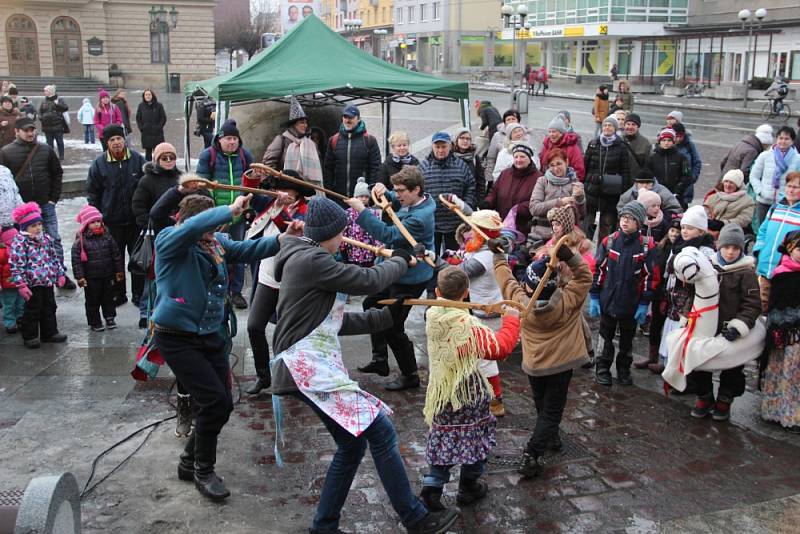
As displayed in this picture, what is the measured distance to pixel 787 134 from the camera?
10219 mm

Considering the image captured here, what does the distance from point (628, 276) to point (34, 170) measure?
658 cm

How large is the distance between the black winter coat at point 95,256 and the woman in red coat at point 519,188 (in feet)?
13.2

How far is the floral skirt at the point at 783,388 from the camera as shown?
5918 mm

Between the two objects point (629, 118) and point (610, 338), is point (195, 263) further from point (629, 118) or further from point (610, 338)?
point (629, 118)

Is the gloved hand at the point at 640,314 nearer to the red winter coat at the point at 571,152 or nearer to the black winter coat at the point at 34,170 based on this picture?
the red winter coat at the point at 571,152

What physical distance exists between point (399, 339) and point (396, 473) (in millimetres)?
2253

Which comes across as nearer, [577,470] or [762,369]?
[577,470]

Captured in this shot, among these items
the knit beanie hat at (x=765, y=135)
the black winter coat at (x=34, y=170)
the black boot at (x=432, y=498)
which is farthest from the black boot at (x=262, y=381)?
the knit beanie hat at (x=765, y=135)

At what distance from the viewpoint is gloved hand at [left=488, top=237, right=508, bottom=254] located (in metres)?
5.28

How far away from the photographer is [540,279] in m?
5.22

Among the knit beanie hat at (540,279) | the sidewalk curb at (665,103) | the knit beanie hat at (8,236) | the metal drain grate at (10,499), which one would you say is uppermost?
the sidewalk curb at (665,103)

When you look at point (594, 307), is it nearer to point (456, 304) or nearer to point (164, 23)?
point (456, 304)

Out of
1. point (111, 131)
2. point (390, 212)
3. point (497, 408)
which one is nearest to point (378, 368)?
point (497, 408)

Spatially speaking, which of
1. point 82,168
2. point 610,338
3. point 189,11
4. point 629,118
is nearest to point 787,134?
point 629,118
